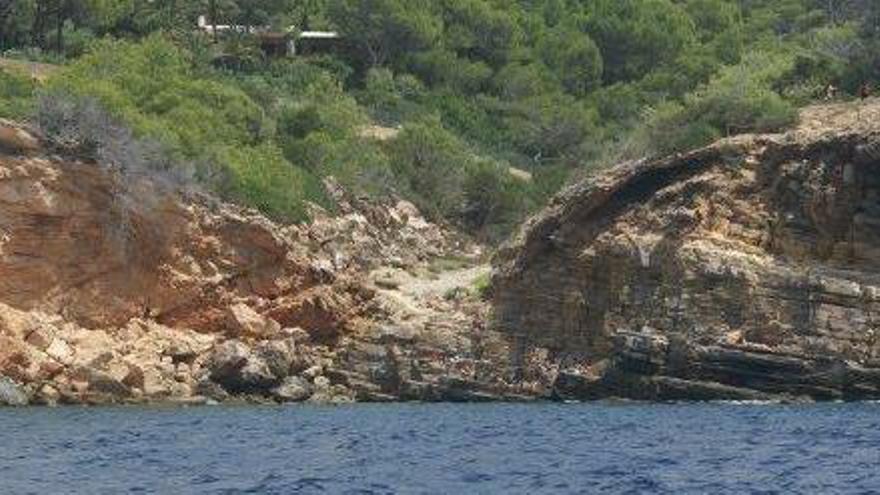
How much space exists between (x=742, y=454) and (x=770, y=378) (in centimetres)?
1481

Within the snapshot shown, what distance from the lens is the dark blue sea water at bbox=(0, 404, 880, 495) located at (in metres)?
24.1

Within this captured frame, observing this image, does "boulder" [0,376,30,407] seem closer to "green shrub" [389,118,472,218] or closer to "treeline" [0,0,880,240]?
"treeline" [0,0,880,240]

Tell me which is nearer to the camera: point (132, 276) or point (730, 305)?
point (730, 305)

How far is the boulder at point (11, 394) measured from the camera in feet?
137

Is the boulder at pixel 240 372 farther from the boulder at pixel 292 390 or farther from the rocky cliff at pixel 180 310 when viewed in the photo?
the boulder at pixel 292 390

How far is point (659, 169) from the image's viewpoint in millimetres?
48312

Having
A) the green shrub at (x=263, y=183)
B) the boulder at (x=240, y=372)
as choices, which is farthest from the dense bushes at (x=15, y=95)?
the boulder at (x=240, y=372)

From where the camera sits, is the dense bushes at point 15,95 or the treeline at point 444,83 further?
the treeline at point 444,83

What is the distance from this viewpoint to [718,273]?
144 feet

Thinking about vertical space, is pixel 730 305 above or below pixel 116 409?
above

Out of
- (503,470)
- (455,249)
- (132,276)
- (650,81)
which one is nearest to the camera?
(503,470)

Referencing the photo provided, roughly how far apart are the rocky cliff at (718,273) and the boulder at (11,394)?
12818mm

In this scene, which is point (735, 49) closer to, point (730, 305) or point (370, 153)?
point (370, 153)

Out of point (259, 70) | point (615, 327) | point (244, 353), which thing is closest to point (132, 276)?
point (244, 353)
